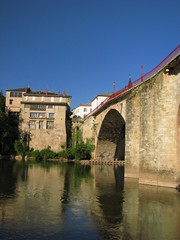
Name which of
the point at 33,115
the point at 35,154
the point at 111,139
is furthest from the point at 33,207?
the point at 33,115

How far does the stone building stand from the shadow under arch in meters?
10.7

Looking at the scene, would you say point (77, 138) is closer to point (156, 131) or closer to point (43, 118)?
point (43, 118)

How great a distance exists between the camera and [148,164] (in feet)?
53.1

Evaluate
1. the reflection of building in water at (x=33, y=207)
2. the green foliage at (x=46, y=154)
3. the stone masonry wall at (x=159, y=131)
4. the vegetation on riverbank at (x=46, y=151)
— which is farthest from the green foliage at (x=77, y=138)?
the reflection of building in water at (x=33, y=207)

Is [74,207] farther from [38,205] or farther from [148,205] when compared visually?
[148,205]

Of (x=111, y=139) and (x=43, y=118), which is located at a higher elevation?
(x=43, y=118)

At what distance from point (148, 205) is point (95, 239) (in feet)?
16.6

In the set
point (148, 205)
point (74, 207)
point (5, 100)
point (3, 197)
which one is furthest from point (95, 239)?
point (5, 100)

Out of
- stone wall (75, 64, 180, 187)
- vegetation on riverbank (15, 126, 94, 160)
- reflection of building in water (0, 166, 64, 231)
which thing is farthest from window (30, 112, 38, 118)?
reflection of building in water (0, 166, 64, 231)

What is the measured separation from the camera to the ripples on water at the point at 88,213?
24.8 feet

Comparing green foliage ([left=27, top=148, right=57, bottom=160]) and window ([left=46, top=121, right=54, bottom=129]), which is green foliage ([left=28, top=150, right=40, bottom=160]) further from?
window ([left=46, top=121, right=54, bottom=129])

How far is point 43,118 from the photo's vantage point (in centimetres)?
4681

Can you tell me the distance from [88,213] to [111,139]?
89.3ft

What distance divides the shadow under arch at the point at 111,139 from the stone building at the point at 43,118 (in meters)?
10.7
